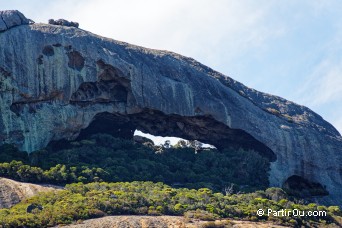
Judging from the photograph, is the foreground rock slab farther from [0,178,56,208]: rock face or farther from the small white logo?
[0,178,56,208]: rock face

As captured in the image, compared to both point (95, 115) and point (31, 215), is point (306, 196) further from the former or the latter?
point (31, 215)

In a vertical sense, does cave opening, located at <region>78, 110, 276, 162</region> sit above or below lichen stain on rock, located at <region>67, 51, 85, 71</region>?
below

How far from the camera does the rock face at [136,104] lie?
59156 millimetres

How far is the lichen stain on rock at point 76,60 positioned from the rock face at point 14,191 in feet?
45.4

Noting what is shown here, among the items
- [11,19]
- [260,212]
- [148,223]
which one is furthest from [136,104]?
[148,223]

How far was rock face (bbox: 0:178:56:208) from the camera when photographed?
47.3 metres

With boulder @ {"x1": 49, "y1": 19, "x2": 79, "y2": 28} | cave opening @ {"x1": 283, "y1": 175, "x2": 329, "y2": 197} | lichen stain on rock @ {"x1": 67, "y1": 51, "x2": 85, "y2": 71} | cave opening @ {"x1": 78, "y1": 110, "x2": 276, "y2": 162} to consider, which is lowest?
cave opening @ {"x1": 283, "y1": 175, "x2": 329, "y2": 197}

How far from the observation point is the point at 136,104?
212ft

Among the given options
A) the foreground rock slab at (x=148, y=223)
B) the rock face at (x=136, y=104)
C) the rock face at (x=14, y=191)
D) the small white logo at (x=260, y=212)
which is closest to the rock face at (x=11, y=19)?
the rock face at (x=136, y=104)

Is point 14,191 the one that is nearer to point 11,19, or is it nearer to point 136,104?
point 11,19

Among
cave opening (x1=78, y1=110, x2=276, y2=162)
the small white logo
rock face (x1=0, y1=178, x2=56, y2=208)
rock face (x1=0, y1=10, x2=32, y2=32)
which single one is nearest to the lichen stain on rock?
rock face (x1=0, y1=10, x2=32, y2=32)

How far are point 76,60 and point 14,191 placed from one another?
16.5 meters

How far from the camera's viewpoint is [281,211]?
5066 centimetres

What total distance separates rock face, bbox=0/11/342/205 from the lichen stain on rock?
80mm
